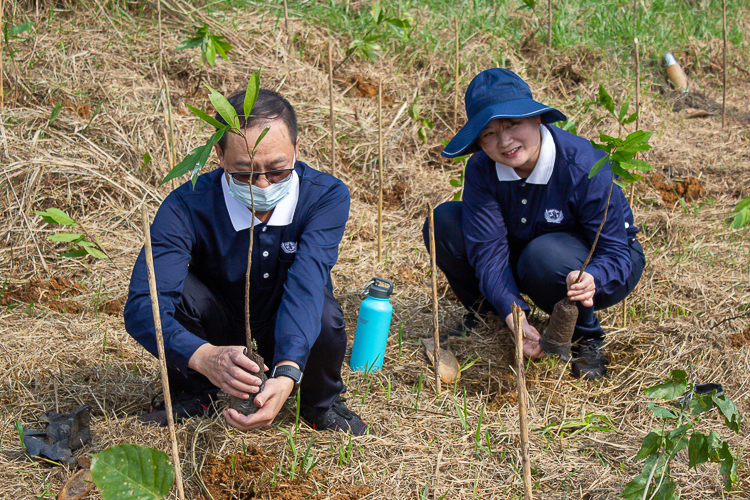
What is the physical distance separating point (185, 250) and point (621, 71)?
407cm

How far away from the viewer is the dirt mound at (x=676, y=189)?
373 cm

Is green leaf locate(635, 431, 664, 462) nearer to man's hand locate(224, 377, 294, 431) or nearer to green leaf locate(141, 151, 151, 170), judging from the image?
man's hand locate(224, 377, 294, 431)

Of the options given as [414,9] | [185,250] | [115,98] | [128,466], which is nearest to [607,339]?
[185,250]

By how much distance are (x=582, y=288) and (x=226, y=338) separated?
125cm

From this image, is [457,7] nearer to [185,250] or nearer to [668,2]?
[668,2]

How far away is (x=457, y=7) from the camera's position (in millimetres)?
5180

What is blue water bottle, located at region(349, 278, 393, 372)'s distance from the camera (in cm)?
232

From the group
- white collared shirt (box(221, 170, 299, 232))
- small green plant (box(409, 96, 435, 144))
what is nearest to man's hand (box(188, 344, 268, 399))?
white collared shirt (box(221, 170, 299, 232))

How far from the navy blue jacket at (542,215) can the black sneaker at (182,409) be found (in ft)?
3.64

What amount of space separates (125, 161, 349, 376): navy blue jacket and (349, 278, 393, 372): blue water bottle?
0.95ft

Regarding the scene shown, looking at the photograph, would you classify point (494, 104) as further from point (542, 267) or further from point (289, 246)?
point (289, 246)

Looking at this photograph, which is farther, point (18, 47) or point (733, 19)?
point (733, 19)

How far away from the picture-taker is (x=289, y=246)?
1.98 meters

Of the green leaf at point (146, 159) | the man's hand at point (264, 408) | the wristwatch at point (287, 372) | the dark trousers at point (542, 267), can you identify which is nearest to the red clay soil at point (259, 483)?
the man's hand at point (264, 408)
